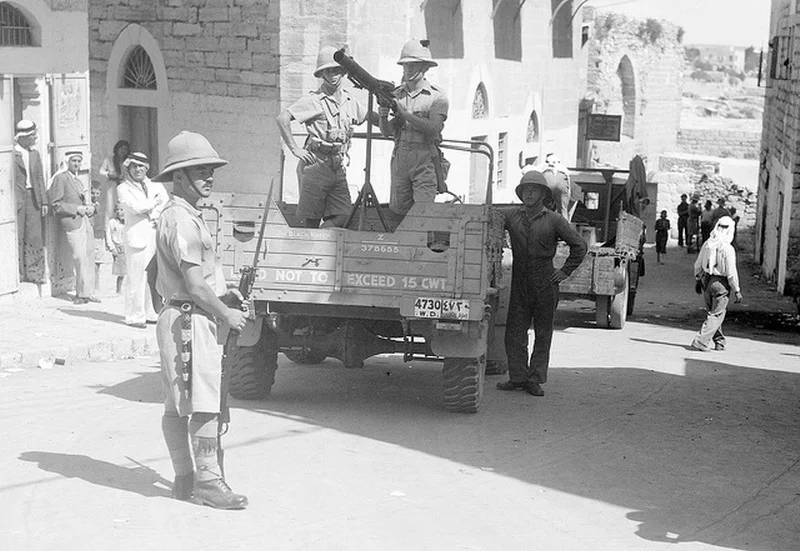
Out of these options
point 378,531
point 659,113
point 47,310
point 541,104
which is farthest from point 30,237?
point 659,113

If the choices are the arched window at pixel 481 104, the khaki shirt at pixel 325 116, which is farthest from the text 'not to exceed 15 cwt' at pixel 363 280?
the arched window at pixel 481 104

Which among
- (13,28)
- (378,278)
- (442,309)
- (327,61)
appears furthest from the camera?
(13,28)

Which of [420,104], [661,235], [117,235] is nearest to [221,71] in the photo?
[117,235]

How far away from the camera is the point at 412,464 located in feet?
24.2

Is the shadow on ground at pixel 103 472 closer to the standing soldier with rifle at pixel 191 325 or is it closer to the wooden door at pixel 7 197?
the standing soldier with rifle at pixel 191 325

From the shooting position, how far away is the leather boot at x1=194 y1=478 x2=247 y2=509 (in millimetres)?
6172

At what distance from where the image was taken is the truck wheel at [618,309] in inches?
600

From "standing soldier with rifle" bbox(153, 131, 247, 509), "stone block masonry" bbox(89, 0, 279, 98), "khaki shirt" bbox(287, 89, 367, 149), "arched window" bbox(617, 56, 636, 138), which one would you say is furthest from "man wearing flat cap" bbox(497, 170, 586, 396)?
"arched window" bbox(617, 56, 636, 138)

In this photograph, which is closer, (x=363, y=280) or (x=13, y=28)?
(x=363, y=280)

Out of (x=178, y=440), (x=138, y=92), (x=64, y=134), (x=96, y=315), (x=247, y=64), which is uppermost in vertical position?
(x=247, y=64)

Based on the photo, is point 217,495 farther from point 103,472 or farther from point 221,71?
point 221,71

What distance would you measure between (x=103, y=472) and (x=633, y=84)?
119 ft

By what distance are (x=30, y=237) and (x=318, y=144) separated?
504 cm

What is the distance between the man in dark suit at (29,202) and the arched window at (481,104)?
1302cm
